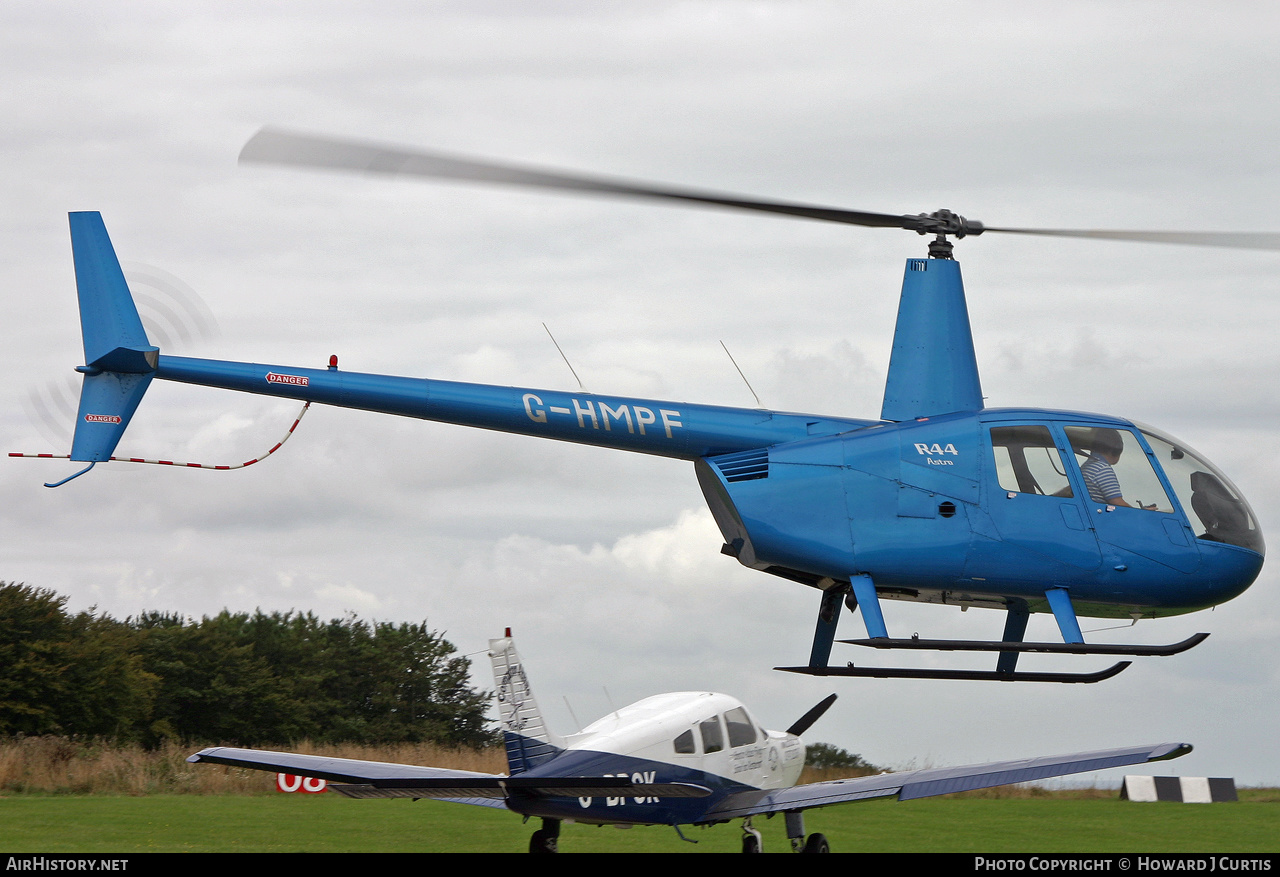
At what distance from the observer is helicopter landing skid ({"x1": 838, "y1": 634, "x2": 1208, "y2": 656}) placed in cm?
1040

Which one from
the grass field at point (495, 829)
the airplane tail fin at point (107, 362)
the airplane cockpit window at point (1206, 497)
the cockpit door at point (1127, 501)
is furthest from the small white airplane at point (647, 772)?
the cockpit door at point (1127, 501)

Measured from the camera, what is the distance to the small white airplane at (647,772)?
15.4 m

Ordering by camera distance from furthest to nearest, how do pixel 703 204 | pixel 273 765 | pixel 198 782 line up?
pixel 198 782, pixel 273 765, pixel 703 204

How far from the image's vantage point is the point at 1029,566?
1066 cm

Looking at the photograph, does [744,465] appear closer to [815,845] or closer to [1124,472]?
[1124,472]

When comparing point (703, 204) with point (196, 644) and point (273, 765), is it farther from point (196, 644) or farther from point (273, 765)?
point (196, 644)

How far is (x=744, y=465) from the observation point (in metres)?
11.3

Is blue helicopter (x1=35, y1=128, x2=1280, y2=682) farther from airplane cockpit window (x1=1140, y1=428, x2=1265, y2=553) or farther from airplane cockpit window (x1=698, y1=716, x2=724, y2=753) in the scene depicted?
airplane cockpit window (x1=698, y1=716, x2=724, y2=753)

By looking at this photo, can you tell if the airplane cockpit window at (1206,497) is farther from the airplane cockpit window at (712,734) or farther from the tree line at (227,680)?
the tree line at (227,680)

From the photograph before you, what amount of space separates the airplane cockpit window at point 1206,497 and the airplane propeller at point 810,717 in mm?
9493

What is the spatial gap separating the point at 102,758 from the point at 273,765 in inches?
559

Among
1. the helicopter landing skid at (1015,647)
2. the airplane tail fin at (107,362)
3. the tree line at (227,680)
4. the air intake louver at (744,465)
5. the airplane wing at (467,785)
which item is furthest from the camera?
the tree line at (227,680)
